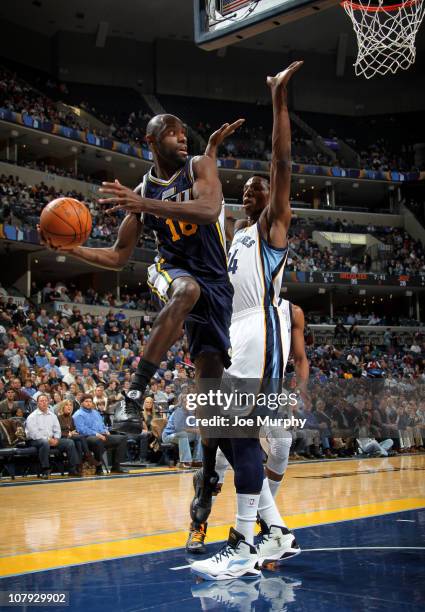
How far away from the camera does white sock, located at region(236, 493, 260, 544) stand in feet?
12.1

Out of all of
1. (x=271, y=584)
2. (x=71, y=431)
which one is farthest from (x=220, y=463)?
(x=71, y=431)

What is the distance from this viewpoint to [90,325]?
19719mm

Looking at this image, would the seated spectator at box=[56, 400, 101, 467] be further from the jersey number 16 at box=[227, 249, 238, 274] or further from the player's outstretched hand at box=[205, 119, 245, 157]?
the player's outstretched hand at box=[205, 119, 245, 157]

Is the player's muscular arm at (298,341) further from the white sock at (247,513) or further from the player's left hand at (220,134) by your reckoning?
the white sock at (247,513)

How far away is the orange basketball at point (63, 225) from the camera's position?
145 inches

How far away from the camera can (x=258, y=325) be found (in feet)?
13.3

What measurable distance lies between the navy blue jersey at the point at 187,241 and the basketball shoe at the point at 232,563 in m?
1.39

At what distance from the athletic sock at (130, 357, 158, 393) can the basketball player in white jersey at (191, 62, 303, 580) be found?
0.69 meters

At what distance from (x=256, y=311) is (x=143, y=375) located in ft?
3.47

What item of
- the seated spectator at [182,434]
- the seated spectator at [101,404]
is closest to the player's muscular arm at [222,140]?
the seated spectator at [182,434]

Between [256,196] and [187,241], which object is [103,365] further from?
[187,241]

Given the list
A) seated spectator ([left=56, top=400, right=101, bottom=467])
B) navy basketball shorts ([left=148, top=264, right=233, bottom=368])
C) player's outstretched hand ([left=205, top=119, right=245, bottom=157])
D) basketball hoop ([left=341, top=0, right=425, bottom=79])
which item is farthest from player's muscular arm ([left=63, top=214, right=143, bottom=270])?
seated spectator ([left=56, top=400, right=101, bottom=467])

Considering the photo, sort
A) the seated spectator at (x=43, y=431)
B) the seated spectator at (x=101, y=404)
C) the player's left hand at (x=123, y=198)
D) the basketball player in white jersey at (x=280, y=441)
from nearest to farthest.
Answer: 1. the player's left hand at (x=123, y=198)
2. the basketball player in white jersey at (x=280, y=441)
3. the seated spectator at (x=43, y=431)
4. the seated spectator at (x=101, y=404)

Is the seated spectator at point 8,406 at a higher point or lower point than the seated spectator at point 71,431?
higher
